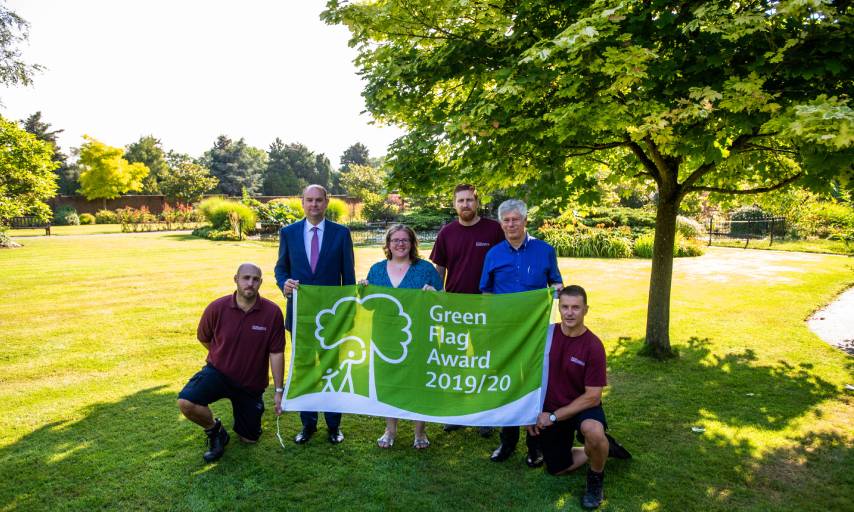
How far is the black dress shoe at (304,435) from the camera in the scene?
4738 mm

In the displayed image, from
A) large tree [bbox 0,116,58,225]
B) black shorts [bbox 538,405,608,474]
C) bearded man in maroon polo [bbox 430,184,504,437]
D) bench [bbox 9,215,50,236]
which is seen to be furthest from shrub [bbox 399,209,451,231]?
bench [bbox 9,215,50,236]

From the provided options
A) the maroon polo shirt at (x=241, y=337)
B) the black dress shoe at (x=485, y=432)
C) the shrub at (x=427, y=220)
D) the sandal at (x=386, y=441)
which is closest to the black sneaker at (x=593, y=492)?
the black dress shoe at (x=485, y=432)

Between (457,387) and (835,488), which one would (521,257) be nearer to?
(457,387)

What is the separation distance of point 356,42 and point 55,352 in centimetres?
650

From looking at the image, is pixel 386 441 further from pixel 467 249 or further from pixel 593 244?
pixel 593 244

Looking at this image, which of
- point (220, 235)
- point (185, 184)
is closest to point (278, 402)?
point (220, 235)

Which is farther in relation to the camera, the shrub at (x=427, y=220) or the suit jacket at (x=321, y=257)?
the shrub at (x=427, y=220)

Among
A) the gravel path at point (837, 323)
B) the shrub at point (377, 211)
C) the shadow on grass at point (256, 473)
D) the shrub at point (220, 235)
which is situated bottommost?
the shadow on grass at point (256, 473)

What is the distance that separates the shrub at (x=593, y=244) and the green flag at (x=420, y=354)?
16.2m

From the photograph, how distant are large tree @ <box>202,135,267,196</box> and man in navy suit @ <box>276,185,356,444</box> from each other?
6439 centimetres

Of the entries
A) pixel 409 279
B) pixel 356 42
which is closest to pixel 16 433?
pixel 409 279

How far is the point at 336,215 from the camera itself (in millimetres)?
28875

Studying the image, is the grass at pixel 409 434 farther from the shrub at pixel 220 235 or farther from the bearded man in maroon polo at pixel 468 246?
the shrub at pixel 220 235

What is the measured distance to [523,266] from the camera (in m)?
4.46
